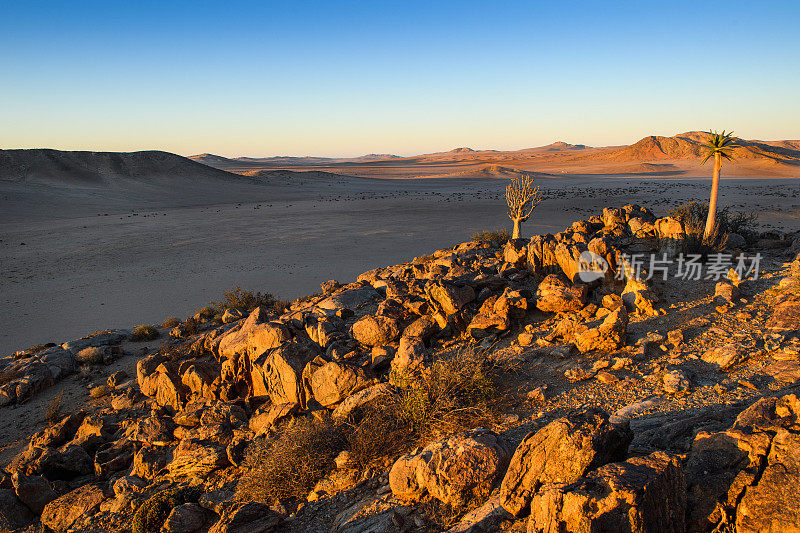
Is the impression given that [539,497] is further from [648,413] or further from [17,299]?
[17,299]

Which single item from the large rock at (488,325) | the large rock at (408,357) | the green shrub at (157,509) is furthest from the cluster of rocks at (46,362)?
the large rock at (488,325)

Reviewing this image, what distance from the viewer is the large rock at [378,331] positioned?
7.79 m

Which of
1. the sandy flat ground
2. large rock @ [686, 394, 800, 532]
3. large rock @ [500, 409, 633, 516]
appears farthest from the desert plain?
large rock @ [686, 394, 800, 532]

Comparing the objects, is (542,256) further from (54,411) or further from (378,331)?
(54,411)

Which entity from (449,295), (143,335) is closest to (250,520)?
(449,295)

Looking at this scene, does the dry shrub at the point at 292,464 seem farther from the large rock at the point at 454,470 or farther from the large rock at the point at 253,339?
the large rock at the point at 253,339

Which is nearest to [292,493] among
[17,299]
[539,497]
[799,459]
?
[539,497]

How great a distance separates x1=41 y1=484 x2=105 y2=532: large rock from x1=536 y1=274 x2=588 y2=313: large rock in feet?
22.8

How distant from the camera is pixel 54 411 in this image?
8867 mm

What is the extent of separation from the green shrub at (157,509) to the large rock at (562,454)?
12.5 feet

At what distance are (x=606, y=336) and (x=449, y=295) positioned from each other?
2.59 m

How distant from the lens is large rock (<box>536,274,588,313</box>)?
7.67m
